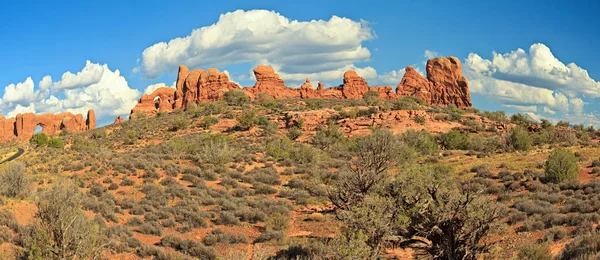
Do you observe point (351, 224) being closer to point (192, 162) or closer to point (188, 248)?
point (188, 248)

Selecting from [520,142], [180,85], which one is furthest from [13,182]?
[180,85]

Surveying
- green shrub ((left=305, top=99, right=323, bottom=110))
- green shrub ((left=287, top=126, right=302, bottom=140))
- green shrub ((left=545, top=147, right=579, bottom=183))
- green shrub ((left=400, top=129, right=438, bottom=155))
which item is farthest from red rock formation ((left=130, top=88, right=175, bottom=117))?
green shrub ((left=545, top=147, right=579, bottom=183))

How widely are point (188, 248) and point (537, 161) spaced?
24.4 m

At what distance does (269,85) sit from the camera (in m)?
95.0

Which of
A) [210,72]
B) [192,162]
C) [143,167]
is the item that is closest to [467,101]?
[210,72]

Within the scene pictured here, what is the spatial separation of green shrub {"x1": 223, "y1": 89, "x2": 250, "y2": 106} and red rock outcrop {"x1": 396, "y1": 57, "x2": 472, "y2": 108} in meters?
34.1

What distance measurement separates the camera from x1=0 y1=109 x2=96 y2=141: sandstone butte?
8656 cm

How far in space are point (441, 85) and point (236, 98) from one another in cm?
4343

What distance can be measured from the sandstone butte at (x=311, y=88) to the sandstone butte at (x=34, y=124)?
12.2 m

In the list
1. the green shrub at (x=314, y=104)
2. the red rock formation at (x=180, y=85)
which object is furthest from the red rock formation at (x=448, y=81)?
the red rock formation at (x=180, y=85)

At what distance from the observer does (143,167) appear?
2702cm

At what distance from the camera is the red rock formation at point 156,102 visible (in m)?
94.1

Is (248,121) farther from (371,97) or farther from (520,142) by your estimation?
(520,142)

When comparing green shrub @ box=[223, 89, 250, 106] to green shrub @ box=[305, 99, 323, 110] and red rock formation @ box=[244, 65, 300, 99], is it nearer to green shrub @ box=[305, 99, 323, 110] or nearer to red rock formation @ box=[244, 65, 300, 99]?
red rock formation @ box=[244, 65, 300, 99]
